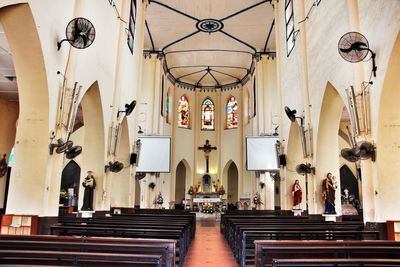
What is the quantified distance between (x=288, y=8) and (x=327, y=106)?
599 cm

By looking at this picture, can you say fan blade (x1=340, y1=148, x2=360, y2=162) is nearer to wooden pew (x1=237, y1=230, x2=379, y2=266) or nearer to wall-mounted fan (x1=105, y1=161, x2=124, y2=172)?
wooden pew (x1=237, y1=230, x2=379, y2=266)

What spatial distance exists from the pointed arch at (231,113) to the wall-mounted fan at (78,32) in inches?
764

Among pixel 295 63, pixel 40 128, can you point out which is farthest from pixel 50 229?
pixel 295 63

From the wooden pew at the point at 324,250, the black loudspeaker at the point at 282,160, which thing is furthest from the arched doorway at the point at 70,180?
the wooden pew at the point at 324,250

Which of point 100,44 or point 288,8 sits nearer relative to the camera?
point 100,44

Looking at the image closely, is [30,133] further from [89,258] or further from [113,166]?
[113,166]

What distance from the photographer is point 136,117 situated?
→ 14867 millimetres

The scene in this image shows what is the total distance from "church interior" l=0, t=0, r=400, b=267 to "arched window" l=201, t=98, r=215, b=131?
17.1 ft

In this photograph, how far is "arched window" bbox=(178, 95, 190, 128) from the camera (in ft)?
85.8

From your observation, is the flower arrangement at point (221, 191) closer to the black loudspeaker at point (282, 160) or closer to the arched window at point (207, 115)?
the arched window at point (207, 115)

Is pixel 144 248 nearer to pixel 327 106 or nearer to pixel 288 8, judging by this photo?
pixel 327 106

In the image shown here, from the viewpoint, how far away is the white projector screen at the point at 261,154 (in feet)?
49.4

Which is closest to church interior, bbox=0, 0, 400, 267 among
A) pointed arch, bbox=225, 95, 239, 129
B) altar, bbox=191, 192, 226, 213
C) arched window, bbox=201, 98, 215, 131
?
altar, bbox=191, 192, 226, 213

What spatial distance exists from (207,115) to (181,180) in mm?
5256
